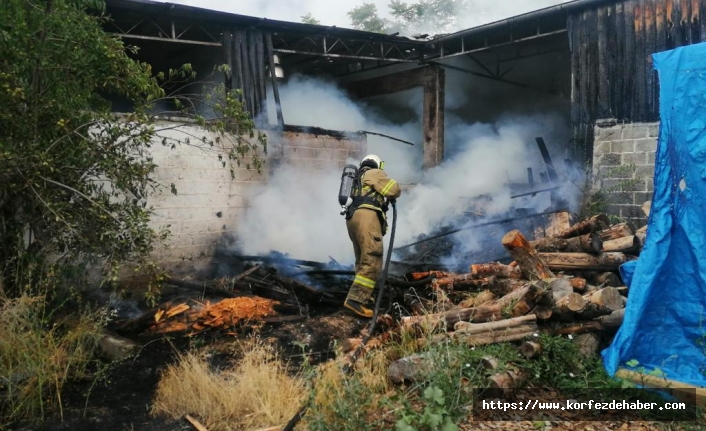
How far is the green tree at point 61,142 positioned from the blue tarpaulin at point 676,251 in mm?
4312

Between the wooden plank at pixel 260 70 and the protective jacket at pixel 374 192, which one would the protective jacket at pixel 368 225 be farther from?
the wooden plank at pixel 260 70

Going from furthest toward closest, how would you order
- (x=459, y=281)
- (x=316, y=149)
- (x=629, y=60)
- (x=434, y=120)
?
1. (x=434, y=120)
2. (x=316, y=149)
3. (x=629, y=60)
4. (x=459, y=281)

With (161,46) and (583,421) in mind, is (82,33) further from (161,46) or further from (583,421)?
(161,46)

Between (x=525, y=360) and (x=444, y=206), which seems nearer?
(x=525, y=360)

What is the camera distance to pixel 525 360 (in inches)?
185

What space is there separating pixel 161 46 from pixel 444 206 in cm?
753

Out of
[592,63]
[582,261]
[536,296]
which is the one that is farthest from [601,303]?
[592,63]

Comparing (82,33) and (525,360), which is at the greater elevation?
(82,33)

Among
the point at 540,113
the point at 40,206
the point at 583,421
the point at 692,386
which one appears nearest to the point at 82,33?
the point at 40,206

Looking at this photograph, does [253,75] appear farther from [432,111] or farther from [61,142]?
[61,142]

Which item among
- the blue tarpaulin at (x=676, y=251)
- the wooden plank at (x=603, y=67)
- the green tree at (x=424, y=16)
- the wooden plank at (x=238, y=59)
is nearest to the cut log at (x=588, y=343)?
the blue tarpaulin at (x=676, y=251)

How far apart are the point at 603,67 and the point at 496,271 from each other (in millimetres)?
5099

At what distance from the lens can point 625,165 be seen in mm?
9328

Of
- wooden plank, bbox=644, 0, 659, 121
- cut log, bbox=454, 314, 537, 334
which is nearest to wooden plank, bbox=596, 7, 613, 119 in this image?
wooden plank, bbox=644, 0, 659, 121
